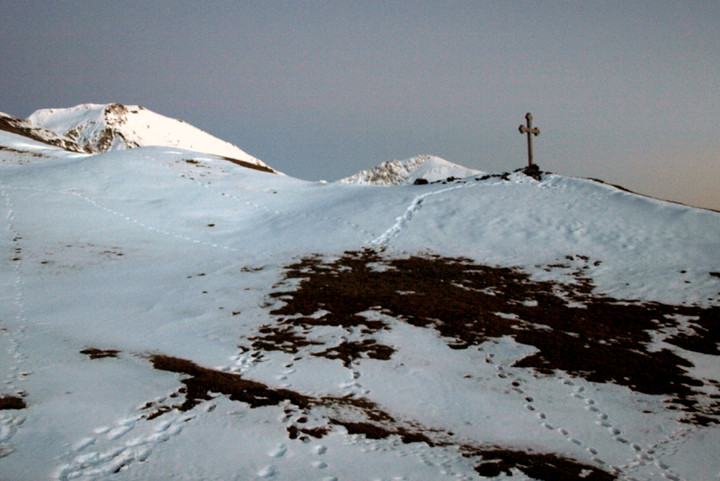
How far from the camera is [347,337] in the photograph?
1145 centimetres

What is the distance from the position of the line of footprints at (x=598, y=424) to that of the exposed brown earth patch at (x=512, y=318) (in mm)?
699

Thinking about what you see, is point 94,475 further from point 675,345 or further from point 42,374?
point 675,345

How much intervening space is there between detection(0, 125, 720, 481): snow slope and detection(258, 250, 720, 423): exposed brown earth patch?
0.32 ft

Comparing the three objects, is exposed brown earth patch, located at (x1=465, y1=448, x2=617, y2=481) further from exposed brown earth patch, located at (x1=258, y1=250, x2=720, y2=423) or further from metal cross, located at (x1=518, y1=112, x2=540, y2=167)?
metal cross, located at (x1=518, y1=112, x2=540, y2=167)

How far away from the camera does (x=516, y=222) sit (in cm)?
2306

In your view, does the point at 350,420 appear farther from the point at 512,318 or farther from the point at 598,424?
the point at 512,318

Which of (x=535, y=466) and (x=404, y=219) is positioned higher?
(x=404, y=219)

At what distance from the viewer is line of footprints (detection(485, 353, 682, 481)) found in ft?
22.4

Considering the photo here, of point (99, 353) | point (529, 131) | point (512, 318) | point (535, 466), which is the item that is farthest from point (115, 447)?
point (529, 131)

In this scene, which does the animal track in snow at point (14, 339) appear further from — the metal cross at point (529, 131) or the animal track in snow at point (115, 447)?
the metal cross at point (529, 131)

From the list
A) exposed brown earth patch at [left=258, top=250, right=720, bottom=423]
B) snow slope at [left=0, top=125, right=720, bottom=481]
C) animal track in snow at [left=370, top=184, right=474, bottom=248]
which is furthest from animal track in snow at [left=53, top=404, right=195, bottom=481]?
animal track in snow at [left=370, top=184, right=474, bottom=248]

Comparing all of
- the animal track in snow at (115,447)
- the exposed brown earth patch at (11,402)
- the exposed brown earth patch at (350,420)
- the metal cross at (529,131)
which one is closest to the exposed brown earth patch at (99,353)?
the exposed brown earth patch at (350,420)

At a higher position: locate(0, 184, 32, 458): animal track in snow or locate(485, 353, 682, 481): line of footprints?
locate(0, 184, 32, 458): animal track in snow

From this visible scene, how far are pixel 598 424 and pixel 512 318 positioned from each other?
5118 millimetres
